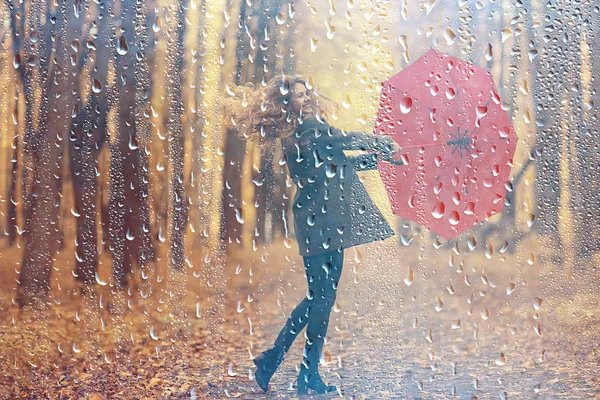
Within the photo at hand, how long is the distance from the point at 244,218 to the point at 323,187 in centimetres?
28

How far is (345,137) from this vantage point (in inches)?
67.6

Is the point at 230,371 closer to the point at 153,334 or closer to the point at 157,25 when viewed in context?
the point at 153,334

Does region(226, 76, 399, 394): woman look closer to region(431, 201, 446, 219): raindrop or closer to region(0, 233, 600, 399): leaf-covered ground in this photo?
region(0, 233, 600, 399): leaf-covered ground

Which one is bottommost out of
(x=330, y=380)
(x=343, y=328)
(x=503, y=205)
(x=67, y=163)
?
(x=330, y=380)

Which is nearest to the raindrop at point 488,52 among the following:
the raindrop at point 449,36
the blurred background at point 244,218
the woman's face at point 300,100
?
the blurred background at point 244,218

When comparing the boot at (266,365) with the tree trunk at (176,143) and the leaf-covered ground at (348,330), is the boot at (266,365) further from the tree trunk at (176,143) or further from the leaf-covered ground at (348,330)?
the tree trunk at (176,143)

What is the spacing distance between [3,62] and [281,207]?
1.00m

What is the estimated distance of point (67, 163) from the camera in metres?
1.63

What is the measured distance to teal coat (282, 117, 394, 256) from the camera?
169cm

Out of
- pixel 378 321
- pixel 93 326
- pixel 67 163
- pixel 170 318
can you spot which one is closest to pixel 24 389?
pixel 93 326

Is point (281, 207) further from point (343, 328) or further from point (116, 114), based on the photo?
point (116, 114)

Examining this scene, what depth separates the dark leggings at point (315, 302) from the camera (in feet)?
5.55

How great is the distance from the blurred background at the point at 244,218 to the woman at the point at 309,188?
0.04 meters

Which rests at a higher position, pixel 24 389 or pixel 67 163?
pixel 67 163
